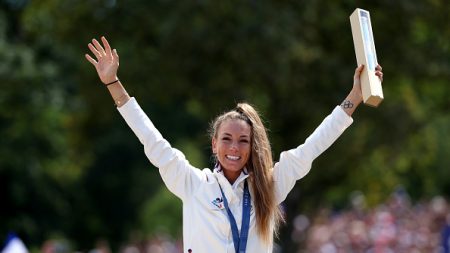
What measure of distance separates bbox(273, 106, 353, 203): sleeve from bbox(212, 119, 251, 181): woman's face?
0.23 meters

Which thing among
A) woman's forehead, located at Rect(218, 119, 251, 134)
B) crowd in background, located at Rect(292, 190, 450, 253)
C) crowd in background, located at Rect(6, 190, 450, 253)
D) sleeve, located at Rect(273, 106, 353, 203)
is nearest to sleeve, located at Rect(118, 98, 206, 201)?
woman's forehead, located at Rect(218, 119, 251, 134)

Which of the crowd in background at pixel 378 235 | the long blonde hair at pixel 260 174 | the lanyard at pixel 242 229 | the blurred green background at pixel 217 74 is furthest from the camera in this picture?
the crowd in background at pixel 378 235

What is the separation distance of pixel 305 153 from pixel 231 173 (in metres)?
0.44

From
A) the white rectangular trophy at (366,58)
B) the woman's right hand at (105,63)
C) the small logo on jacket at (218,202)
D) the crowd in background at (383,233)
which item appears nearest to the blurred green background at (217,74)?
the crowd in background at (383,233)

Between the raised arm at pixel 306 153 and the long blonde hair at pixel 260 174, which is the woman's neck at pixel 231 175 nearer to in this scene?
the long blonde hair at pixel 260 174

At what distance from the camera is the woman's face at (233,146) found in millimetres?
5988

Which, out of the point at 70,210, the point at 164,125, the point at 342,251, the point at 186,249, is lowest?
the point at 186,249

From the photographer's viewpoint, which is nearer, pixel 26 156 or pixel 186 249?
pixel 186 249

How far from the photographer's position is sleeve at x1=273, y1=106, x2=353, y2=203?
238 inches

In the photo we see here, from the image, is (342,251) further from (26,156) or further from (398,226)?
(26,156)

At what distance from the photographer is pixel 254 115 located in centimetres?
612

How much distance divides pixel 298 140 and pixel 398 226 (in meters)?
4.60

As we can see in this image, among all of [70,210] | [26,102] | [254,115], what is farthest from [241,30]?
[70,210]

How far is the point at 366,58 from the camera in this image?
621cm
